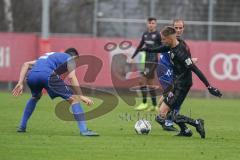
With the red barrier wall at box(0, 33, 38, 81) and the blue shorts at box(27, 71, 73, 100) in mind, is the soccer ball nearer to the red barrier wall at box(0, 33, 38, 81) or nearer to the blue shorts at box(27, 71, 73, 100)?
the blue shorts at box(27, 71, 73, 100)

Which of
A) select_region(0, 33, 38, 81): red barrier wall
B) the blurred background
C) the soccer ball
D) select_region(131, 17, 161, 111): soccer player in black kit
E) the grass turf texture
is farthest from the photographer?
select_region(0, 33, 38, 81): red barrier wall

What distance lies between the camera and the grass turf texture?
34.1 feet

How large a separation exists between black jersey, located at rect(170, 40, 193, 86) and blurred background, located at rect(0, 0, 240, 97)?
505 inches

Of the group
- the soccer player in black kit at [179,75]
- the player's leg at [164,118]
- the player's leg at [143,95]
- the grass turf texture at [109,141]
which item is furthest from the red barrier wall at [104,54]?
the soccer player in black kit at [179,75]

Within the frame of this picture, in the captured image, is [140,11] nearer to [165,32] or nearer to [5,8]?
[5,8]

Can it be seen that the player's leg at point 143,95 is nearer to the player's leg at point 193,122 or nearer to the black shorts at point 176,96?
the black shorts at point 176,96

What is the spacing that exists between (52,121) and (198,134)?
3.40 m

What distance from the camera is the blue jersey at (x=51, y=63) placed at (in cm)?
1252

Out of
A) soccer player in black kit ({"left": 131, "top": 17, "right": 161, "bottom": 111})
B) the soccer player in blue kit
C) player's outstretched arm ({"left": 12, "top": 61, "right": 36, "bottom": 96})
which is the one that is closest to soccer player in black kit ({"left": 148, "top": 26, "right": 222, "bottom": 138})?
the soccer player in blue kit

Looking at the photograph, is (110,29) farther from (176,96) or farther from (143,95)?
(176,96)

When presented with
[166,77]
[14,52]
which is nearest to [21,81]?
[166,77]

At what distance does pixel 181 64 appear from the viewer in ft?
41.4

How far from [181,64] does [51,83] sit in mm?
2243

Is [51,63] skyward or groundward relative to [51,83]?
skyward
